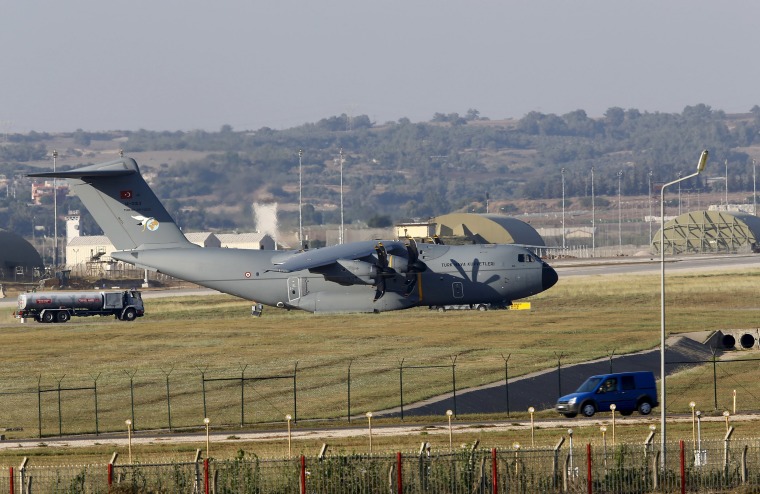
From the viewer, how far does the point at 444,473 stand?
88.9 feet

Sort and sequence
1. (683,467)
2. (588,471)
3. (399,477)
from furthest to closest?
(683,467) < (588,471) < (399,477)

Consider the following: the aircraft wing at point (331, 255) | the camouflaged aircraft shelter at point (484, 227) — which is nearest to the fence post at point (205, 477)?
the aircraft wing at point (331, 255)

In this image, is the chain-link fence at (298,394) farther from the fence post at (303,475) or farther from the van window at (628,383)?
the fence post at (303,475)

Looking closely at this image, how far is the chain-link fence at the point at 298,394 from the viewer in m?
42.1

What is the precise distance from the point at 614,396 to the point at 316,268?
21722 mm

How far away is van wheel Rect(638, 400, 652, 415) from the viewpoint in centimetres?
4154

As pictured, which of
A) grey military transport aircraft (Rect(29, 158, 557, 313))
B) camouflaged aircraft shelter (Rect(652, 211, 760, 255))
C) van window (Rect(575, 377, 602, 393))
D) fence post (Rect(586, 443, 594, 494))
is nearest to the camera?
fence post (Rect(586, 443, 594, 494))

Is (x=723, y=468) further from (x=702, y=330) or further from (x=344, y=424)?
(x=702, y=330)

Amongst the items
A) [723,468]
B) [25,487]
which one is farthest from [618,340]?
[25,487]

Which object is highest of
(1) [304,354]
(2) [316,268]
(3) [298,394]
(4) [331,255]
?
(4) [331,255]

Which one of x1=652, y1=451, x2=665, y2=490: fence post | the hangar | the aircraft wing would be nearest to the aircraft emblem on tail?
the aircraft wing

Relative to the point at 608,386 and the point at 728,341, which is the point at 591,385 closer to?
the point at 608,386

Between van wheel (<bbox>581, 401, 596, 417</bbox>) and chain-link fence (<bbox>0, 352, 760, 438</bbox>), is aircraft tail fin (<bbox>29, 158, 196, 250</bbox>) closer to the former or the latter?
chain-link fence (<bbox>0, 352, 760, 438</bbox>)

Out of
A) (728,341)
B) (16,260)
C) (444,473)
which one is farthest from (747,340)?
(16,260)
